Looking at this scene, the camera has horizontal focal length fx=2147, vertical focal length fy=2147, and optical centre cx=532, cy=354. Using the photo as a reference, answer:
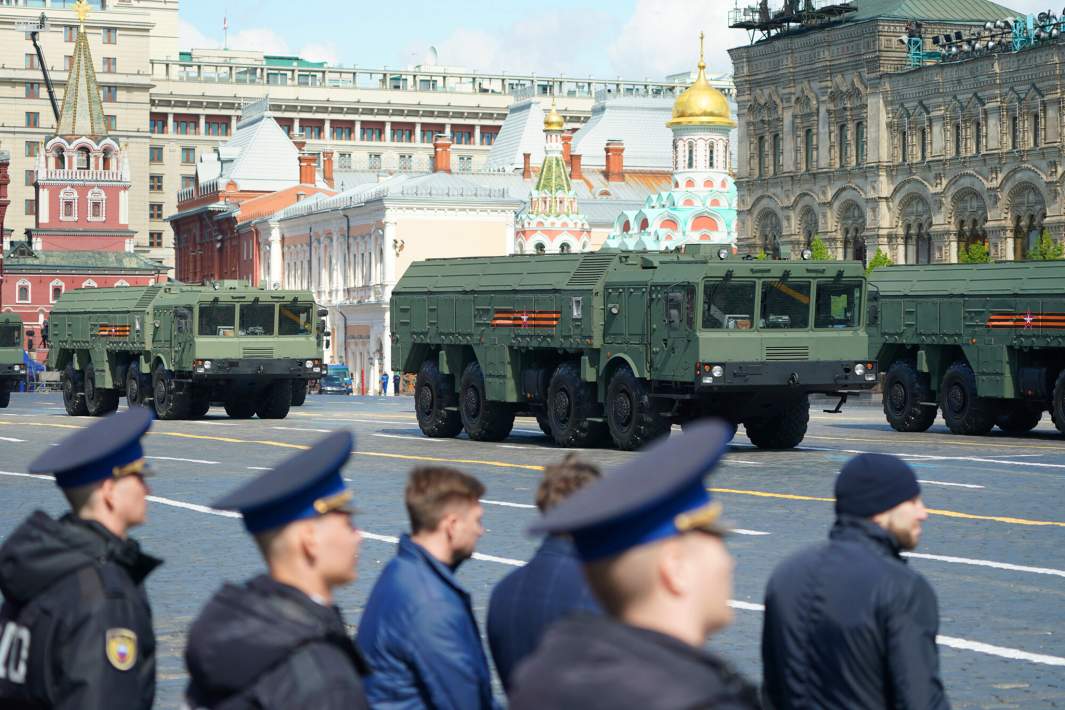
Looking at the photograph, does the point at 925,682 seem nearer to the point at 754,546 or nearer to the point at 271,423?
the point at 754,546

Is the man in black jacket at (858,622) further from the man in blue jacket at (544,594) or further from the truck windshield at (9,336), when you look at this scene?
the truck windshield at (9,336)

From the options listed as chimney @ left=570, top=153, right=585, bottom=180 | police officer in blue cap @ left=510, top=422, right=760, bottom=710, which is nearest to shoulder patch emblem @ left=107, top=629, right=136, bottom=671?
police officer in blue cap @ left=510, top=422, right=760, bottom=710

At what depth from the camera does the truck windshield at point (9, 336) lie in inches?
2203

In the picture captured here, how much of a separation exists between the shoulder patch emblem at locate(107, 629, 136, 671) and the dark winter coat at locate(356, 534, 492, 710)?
2.85ft

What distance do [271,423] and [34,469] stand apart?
33891mm

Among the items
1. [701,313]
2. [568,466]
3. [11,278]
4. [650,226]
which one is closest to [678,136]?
[650,226]

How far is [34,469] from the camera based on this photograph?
5.98 metres

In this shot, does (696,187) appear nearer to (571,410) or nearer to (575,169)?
(575,169)

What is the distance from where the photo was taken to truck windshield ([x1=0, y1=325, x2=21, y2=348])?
5597cm

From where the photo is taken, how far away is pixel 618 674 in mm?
3664

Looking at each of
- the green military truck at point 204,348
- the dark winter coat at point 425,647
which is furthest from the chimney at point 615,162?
the dark winter coat at point 425,647

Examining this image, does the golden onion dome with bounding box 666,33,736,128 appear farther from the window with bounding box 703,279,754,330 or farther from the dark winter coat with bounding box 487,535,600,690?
the dark winter coat with bounding box 487,535,600,690

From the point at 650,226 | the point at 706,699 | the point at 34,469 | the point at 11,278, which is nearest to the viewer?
the point at 706,699

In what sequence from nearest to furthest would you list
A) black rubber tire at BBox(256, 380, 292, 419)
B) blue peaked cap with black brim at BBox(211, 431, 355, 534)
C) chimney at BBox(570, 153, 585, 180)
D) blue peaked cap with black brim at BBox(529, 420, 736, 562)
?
blue peaked cap with black brim at BBox(529, 420, 736, 562) → blue peaked cap with black brim at BBox(211, 431, 355, 534) → black rubber tire at BBox(256, 380, 292, 419) → chimney at BBox(570, 153, 585, 180)
